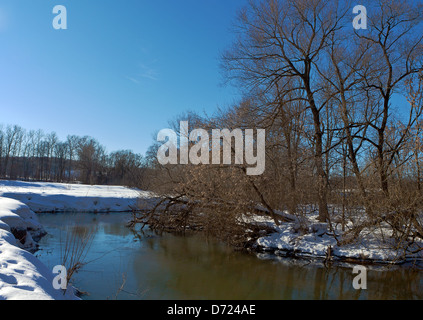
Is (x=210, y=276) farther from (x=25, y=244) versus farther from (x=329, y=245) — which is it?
(x=25, y=244)

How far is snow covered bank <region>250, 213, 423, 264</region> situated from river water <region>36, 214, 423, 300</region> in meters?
0.54

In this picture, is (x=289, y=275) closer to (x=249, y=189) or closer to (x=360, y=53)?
(x=249, y=189)

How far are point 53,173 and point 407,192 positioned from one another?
65.7 metres

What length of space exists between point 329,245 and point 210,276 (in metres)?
4.66

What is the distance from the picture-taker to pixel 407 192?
8.57m

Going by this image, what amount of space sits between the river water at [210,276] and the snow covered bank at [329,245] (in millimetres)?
539

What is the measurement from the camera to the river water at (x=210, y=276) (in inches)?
275

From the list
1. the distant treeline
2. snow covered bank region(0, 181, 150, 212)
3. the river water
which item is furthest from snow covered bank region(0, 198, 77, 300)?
the distant treeline

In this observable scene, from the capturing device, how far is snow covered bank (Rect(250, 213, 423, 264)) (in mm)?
9609

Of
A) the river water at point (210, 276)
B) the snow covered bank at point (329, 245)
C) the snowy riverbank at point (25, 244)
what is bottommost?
the river water at point (210, 276)

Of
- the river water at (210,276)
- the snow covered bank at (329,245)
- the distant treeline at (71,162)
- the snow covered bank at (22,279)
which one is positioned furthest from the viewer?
the distant treeline at (71,162)

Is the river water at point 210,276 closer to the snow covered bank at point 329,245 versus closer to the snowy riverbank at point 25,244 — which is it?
the snow covered bank at point 329,245

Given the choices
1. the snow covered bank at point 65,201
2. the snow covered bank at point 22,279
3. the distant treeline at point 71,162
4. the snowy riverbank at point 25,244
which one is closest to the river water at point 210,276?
the snowy riverbank at point 25,244
